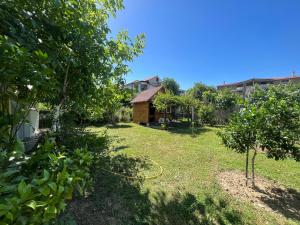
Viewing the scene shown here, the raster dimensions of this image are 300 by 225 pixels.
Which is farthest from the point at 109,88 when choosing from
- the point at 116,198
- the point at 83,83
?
the point at 116,198

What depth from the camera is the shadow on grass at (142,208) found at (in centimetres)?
343

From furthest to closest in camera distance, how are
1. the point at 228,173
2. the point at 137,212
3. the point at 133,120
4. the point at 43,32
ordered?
the point at 133,120
the point at 228,173
the point at 137,212
the point at 43,32

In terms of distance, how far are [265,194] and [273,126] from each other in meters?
1.88

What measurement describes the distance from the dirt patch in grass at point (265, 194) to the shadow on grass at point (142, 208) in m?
0.85

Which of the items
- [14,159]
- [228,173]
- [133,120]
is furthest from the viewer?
[133,120]

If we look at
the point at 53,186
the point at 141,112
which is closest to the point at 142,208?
the point at 53,186

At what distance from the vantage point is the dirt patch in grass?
13.5 ft

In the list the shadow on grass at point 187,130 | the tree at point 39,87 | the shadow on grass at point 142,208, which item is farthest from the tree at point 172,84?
the tree at point 39,87

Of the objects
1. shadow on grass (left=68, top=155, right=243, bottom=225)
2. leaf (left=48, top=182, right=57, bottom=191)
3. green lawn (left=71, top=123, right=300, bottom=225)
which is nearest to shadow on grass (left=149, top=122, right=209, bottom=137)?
green lawn (left=71, top=123, right=300, bottom=225)

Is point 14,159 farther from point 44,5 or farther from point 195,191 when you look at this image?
point 195,191

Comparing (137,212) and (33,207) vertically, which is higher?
(33,207)

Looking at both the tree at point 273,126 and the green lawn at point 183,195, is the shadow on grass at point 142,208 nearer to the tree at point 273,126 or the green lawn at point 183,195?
the green lawn at point 183,195

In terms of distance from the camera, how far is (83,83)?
3.21m

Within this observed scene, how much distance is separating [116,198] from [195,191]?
1.98 m
